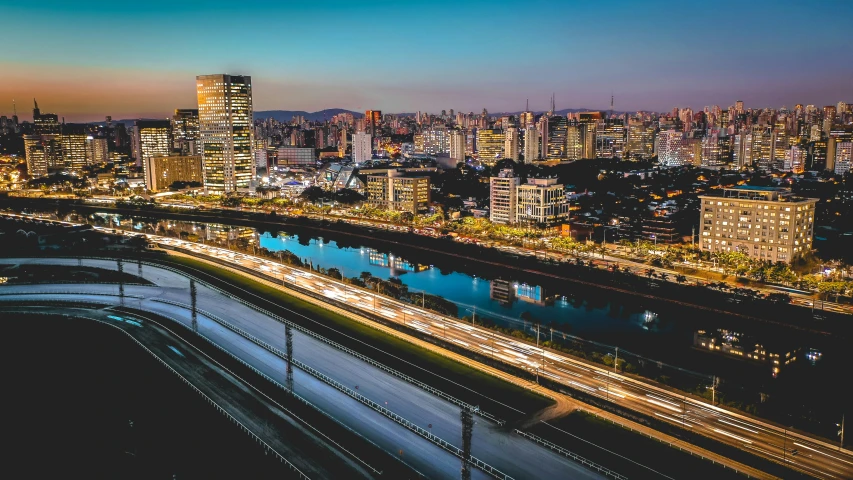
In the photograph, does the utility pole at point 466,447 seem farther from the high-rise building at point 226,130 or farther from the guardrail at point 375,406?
the high-rise building at point 226,130

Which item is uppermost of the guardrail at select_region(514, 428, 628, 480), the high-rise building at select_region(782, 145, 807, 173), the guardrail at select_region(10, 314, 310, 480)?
the high-rise building at select_region(782, 145, 807, 173)

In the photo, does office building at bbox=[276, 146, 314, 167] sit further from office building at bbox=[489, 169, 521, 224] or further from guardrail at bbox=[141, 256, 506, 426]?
guardrail at bbox=[141, 256, 506, 426]

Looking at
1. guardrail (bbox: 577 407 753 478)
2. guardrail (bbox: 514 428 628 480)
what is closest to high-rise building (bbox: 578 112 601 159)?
guardrail (bbox: 577 407 753 478)

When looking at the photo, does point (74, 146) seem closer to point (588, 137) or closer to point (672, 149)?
point (588, 137)

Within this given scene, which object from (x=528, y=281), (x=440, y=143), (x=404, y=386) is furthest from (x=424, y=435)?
(x=440, y=143)

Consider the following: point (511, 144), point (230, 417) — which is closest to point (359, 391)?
point (230, 417)

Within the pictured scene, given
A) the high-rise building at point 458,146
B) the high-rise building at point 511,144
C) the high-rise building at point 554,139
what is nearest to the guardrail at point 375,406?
the high-rise building at point 511,144
